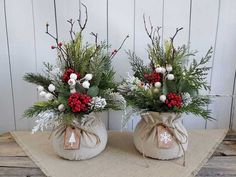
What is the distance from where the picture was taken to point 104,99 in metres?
0.80

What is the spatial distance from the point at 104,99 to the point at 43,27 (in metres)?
0.45

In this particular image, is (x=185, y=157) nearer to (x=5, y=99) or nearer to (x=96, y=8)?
(x=96, y=8)

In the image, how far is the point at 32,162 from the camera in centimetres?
86

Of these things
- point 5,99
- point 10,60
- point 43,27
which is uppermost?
point 43,27

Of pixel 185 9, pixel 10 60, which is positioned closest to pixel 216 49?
pixel 185 9

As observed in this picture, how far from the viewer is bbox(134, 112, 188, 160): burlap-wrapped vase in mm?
822

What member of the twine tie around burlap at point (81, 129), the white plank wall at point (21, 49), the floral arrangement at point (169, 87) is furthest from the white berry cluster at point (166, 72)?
the white plank wall at point (21, 49)

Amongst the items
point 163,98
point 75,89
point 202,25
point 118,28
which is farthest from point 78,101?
point 202,25

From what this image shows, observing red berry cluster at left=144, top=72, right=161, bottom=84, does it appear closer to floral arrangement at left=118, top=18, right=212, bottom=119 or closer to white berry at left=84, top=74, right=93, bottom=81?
floral arrangement at left=118, top=18, right=212, bottom=119

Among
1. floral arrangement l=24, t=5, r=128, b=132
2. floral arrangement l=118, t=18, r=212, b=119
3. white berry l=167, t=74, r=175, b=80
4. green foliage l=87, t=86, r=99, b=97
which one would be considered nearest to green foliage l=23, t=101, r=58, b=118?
floral arrangement l=24, t=5, r=128, b=132

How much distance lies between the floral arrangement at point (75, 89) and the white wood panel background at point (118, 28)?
0.22 metres

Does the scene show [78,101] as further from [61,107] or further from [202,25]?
[202,25]

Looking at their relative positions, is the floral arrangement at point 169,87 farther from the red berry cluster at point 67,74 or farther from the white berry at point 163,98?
the red berry cluster at point 67,74

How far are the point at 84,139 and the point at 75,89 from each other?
0.50 ft
